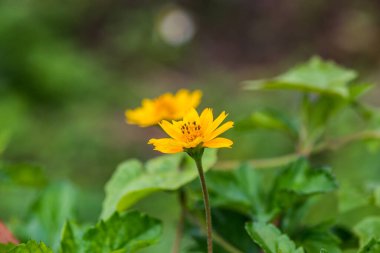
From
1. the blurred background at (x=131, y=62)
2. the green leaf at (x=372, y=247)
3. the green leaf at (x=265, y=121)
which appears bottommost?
the green leaf at (x=372, y=247)

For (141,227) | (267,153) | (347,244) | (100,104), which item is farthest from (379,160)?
(100,104)

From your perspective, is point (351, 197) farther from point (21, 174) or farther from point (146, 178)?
point (21, 174)

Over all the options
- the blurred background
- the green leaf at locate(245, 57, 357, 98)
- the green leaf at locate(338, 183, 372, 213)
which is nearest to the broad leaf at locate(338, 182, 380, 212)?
the green leaf at locate(338, 183, 372, 213)

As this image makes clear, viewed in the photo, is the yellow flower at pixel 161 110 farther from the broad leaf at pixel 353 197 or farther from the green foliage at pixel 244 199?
the broad leaf at pixel 353 197

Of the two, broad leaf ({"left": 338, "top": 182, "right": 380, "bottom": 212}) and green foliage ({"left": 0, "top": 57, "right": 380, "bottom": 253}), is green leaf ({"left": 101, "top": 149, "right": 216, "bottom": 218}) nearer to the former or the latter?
green foliage ({"left": 0, "top": 57, "right": 380, "bottom": 253})

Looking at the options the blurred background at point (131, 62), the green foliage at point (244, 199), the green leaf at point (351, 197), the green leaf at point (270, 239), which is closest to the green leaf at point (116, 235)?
the green foliage at point (244, 199)

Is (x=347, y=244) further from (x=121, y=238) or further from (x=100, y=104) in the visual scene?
(x=100, y=104)
